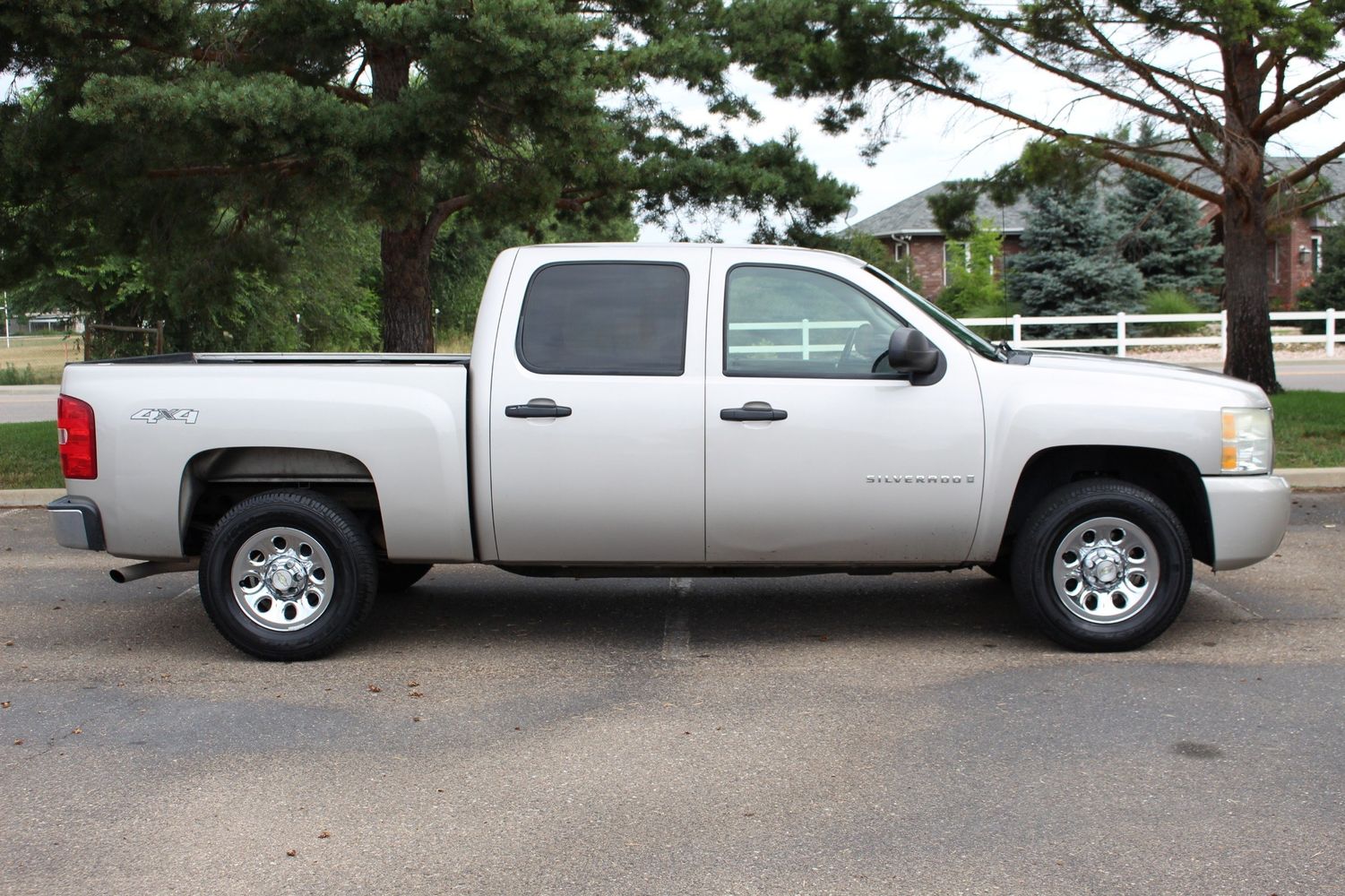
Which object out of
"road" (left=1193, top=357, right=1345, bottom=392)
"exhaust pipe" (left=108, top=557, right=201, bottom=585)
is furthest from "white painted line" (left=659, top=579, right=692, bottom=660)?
"road" (left=1193, top=357, right=1345, bottom=392)

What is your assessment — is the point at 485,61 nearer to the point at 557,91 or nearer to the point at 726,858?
Answer: the point at 557,91

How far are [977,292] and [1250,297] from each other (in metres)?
23.9

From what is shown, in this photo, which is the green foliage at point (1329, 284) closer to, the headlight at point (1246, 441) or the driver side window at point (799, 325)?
the headlight at point (1246, 441)

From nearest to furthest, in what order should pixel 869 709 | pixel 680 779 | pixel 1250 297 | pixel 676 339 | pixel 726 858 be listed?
pixel 726 858, pixel 680 779, pixel 869 709, pixel 676 339, pixel 1250 297

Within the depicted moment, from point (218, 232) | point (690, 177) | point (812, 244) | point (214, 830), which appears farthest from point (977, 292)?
point (214, 830)

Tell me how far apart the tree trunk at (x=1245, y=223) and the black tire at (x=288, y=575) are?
12962mm

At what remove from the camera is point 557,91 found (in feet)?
40.5

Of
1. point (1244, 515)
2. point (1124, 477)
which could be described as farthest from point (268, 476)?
point (1244, 515)

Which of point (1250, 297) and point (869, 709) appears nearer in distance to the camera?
point (869, 709)

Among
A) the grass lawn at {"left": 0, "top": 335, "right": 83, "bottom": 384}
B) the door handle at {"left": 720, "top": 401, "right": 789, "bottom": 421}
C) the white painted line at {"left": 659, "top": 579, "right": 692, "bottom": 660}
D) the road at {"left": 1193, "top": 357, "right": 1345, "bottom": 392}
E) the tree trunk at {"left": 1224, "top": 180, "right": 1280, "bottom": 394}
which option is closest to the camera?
the door handle at {"left": 720, "top": 401, "right": 789, "bottom": 421}

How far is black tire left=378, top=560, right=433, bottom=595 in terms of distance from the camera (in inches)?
319

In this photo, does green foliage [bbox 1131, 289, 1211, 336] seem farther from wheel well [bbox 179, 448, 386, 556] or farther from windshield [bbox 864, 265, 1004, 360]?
wheel well [bbox 179, 448, 386, 556]

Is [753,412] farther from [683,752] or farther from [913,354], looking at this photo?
[683,752]

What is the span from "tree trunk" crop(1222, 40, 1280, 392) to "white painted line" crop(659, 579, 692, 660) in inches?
419
